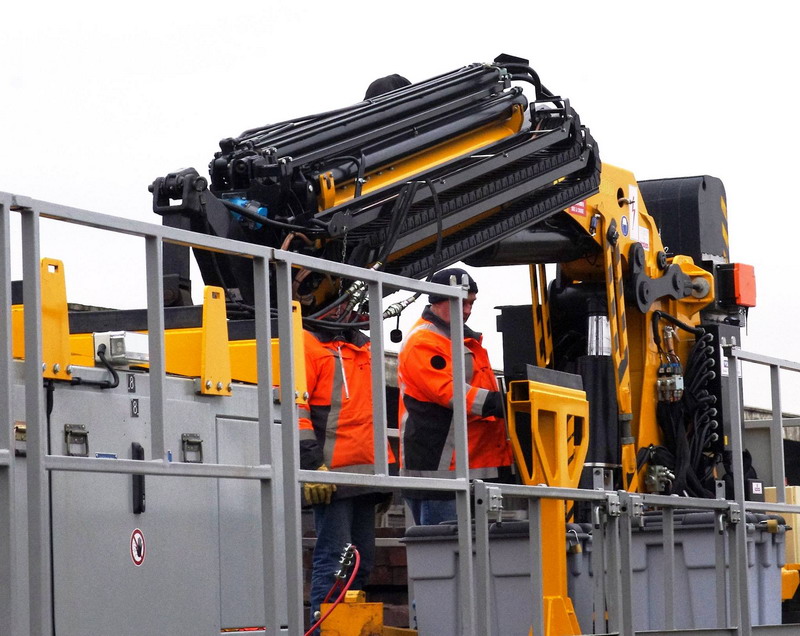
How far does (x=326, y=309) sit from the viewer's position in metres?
5.56

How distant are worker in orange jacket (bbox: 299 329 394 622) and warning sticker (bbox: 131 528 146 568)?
4.10 feet

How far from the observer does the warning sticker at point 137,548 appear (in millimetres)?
4309

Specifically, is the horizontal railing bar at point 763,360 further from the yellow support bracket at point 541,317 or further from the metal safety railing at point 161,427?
the metal safety railing at point 161,427

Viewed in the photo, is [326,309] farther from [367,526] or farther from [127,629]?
[127,629]

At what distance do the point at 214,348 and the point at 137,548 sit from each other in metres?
0.75

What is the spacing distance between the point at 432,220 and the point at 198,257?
105 cm

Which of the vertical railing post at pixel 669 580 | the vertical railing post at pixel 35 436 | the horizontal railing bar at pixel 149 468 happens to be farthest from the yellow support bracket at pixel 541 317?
the vertical railing post at pixel 35 436

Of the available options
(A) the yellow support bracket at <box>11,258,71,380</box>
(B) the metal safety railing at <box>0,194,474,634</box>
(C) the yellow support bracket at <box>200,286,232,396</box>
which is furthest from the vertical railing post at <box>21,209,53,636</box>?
(C) the yellow support bracket at <box>200,286,232,396</box>

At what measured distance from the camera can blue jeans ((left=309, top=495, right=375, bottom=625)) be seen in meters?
5.53

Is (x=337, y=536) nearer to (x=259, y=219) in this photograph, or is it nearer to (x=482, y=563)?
(x=482, y=563)

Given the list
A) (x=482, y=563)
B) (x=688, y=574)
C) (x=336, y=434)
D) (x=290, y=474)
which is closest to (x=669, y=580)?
(x=688, y=574)

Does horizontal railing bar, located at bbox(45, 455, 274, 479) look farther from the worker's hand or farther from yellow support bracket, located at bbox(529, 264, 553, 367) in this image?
yellow support bracket, located at bbox(529, 264, 553, 367)

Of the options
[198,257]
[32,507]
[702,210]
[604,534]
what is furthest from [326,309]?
[702,210]

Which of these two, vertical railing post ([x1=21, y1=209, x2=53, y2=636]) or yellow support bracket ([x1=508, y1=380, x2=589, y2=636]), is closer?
vertical railing post ([x1=21, y1=209, x2=53, y2=636])
